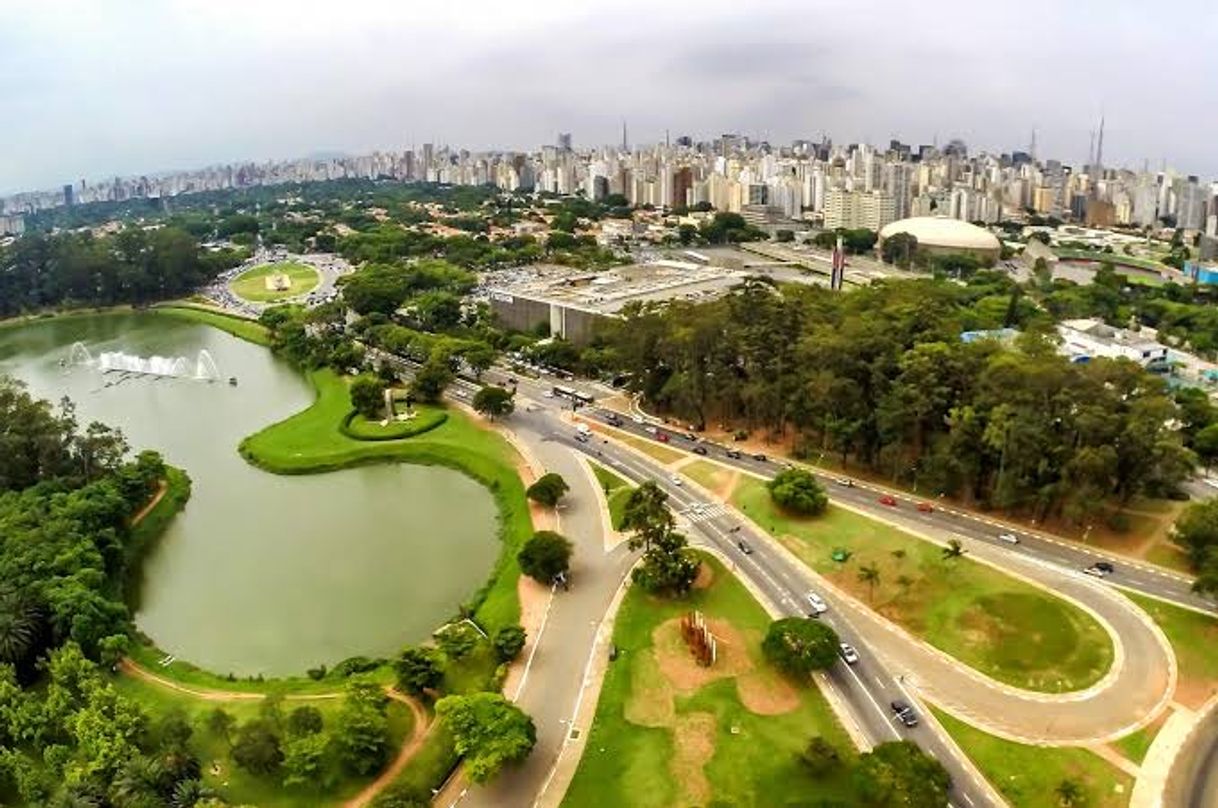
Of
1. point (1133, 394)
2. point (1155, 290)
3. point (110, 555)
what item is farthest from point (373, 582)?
point (1155, 290)

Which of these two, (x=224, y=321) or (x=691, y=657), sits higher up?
(x=224, y=321)

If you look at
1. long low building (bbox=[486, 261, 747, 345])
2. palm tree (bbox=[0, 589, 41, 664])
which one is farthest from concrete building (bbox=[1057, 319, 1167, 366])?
palm tree (bbox=[0, 589, 41, 664])

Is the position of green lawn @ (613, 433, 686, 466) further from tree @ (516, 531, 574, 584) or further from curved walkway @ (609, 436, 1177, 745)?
A: curved walkway @ (609, 436, 1177, 745)

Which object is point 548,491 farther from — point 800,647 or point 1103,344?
point 1103,344

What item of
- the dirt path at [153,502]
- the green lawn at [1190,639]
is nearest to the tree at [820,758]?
the green lawn at [1190,639]

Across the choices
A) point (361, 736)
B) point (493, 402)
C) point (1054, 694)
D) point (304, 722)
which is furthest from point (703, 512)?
point (304, 722)

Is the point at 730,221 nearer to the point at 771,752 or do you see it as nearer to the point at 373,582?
the point at 373,582
